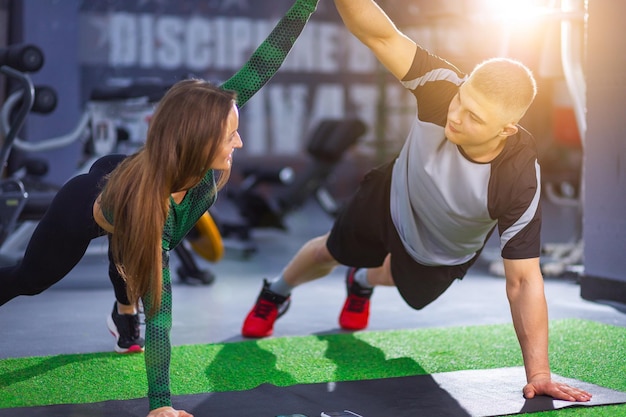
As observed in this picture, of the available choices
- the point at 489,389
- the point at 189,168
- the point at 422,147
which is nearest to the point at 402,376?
the point at 489,389

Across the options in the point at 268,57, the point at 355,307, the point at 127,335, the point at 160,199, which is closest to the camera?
the point at 160,199

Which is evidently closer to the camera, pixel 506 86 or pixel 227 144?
pixel 227 144

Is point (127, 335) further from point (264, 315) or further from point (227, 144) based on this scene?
point (227, 144)

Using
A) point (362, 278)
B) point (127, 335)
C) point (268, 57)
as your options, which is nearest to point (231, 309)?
point (362, 278)

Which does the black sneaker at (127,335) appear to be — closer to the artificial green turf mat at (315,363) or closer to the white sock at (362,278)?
the artificial green turf mat at (315,363)

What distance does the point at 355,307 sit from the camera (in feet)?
10.6

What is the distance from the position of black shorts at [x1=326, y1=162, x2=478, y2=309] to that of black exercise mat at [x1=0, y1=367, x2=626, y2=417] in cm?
37

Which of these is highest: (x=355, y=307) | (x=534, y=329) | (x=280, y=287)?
(x=534, y=329)

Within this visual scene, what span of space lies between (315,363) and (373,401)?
472 millimetres

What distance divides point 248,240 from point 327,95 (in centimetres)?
490

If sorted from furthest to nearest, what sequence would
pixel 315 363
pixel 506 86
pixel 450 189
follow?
pixel 315 363 < pixel 450 189 < pixel 506 86

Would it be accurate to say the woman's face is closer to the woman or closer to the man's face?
the woman

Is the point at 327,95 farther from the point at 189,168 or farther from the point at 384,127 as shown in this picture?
the point at 189,168

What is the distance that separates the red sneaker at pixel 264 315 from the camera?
3.05m
